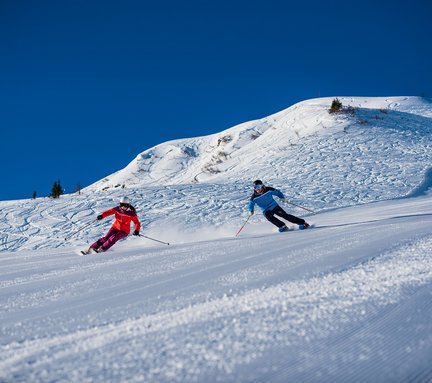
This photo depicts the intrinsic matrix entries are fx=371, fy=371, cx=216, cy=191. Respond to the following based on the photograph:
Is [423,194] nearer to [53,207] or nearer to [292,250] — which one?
[292,250]

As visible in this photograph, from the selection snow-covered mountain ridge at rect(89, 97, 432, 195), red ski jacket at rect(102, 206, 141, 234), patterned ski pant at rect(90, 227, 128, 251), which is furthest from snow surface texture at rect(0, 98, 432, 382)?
snow-covered mountain ridge at rect(89, 97, 432, 195)

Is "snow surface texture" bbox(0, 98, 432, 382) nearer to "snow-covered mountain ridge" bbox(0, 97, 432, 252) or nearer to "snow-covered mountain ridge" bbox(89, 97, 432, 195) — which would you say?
"snow-covered mountain ridge" bbox(0, 97, 432, 252)

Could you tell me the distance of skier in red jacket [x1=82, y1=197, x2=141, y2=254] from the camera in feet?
29.0

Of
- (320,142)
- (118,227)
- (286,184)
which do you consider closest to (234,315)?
(118,227)

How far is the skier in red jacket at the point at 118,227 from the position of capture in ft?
29.0

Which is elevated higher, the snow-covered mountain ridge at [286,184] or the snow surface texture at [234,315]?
the snow-covered mountain ridge at [286,184]

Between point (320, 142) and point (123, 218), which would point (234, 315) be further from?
point (320, 142)

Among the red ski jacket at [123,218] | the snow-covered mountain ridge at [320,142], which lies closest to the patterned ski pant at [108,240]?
the red ski jacket at [123,218]

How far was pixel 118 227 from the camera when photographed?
919 cm

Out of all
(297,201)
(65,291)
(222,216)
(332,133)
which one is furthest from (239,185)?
(65,291)

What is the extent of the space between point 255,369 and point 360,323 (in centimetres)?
77

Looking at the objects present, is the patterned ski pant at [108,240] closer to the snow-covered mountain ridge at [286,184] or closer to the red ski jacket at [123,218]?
the red ski jacket at [123,218]

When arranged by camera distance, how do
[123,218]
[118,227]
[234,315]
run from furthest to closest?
[123,218] → [118,227] → [234,315]

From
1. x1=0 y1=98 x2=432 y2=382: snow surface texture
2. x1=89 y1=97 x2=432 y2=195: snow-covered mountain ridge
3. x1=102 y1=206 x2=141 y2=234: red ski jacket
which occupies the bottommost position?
x1=0 y1=98 x2=432 y2=382: snow surface texture
